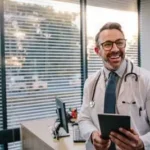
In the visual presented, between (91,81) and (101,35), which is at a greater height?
(101,35)

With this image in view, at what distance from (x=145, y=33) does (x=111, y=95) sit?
314 centimetres

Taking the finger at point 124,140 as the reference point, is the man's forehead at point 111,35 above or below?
above

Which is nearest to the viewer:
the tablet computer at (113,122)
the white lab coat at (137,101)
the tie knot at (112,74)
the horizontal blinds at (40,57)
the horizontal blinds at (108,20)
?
the tablet computer at (113,122)

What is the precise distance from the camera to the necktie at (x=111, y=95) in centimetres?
155

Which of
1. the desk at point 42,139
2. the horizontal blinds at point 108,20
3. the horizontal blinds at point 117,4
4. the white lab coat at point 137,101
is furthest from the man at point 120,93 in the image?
the horizontal blinds at point 117,4

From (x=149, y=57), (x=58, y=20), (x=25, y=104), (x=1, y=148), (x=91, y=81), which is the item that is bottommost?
(x=1, y=148)

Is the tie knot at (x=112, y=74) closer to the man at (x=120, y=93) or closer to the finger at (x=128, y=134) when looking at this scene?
the man at (x=120, y=93)

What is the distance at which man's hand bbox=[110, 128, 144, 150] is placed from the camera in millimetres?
1304

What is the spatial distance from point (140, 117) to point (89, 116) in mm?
406

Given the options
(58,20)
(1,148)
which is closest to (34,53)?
(58,20)

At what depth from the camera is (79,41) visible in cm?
371

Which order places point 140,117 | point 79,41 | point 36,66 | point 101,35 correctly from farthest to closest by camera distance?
point 79,41, point 36,66, point 101,35, point 140,117

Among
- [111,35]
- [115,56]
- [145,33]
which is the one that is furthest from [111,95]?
[145,33]

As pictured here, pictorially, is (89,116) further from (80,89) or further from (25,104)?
(80,89)
